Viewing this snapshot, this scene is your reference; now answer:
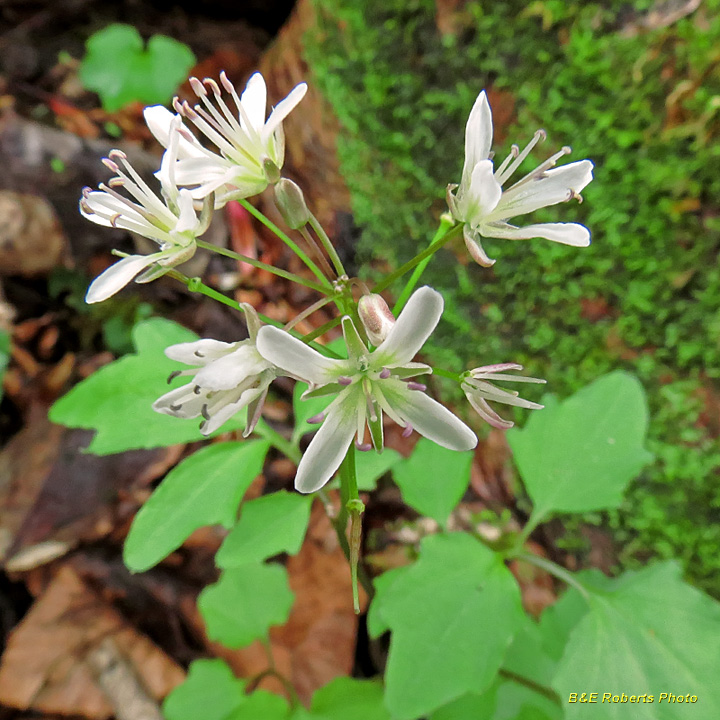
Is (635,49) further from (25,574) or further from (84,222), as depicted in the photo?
(25,574)

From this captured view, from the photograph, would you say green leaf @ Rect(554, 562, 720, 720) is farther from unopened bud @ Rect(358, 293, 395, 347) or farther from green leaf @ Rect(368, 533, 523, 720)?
unopened bud @ Rect(358, 293, 395, 347)

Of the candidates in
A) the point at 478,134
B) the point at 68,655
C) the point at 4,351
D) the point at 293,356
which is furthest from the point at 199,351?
the point at 4,351

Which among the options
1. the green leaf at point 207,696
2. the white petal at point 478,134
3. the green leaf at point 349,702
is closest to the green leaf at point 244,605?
the green leaf at point 207,696

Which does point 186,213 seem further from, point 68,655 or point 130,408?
point 68,655

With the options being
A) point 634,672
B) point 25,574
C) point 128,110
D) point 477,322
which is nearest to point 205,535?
point 25,574

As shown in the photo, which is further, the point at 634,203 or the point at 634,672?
the point at 634,203

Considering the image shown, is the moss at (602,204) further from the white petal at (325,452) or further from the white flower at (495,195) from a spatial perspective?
the white petal at (325,452)
